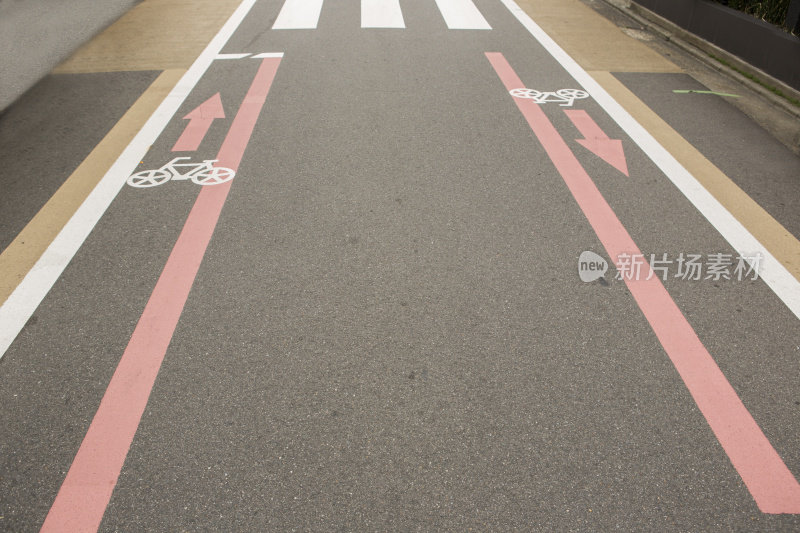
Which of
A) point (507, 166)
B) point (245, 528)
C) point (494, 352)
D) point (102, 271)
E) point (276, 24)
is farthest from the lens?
point (276, 24)

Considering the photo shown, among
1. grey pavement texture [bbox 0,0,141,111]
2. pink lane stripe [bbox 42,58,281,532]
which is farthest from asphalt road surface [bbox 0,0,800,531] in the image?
grey pavement texture [bbox 0,0,141,111]

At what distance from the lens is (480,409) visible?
8.61 ft

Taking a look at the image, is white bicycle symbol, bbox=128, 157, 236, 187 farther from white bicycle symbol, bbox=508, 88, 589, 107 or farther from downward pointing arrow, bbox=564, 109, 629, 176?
white bicycle symbol, bbox=508, 88, 589, 107

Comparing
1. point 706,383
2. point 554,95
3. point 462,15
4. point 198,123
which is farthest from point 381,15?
point 706,383

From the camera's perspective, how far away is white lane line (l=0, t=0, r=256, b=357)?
315 centimetres

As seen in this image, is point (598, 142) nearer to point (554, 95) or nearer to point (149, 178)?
point (554, 95)

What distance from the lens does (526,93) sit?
19.9 feet

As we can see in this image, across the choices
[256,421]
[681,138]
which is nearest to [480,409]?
[256,421]

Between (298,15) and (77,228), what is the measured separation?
6.45 m

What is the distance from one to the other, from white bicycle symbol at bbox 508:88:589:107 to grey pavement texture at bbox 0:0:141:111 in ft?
18.9

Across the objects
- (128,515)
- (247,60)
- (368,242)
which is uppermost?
(247,60)

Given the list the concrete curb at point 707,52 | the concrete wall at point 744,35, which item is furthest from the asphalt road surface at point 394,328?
the concrete wall at point 744,35

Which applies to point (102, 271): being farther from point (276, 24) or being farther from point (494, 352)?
point (276, 24)

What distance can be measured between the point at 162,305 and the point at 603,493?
2625 millimetres
